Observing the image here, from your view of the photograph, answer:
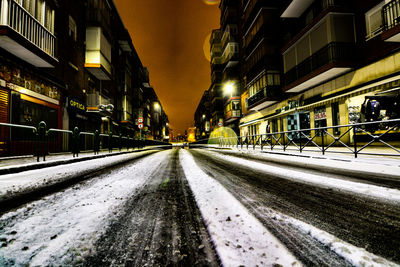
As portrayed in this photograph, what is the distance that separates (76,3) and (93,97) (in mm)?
7183

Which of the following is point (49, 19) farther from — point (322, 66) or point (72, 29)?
point (322, 66)

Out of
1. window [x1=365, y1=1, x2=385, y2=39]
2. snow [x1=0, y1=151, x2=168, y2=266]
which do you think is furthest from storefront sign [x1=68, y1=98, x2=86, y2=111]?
window [x1=365, y1=1, x2=385, y2=39]

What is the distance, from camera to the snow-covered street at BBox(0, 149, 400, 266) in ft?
3.09

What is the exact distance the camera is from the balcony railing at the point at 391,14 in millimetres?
8523

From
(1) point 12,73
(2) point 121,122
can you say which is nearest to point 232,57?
(2) point 121,122

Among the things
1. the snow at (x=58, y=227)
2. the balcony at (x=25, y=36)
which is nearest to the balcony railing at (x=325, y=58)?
the snow at (x=58, y=227)

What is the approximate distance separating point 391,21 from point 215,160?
11705 millimetres

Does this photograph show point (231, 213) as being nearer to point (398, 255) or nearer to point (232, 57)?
point (398, 255)

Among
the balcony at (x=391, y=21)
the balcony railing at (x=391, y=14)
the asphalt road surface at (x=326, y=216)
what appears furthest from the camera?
the balcony railing at (x=391, y=14)

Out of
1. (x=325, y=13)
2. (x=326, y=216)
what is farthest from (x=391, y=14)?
(x=326, y=216)

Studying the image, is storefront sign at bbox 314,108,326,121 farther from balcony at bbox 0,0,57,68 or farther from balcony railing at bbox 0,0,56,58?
balcony railing at bbox 0,0,56,58

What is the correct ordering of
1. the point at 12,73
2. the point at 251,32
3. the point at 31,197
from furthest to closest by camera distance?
the point at 251,32 < the point at 12,73 < the point at 31,197

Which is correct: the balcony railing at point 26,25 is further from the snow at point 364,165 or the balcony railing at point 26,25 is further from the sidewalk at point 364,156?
the sidewalk at point 364,156

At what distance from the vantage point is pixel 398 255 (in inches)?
38.9
